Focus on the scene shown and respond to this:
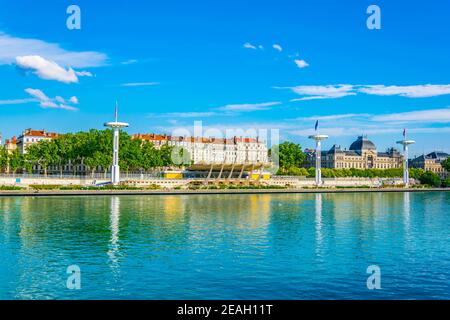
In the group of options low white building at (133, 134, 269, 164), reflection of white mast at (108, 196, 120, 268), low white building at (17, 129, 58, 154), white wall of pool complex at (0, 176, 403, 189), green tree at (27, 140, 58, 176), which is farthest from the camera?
low white building at (133, 134, 269, 164)

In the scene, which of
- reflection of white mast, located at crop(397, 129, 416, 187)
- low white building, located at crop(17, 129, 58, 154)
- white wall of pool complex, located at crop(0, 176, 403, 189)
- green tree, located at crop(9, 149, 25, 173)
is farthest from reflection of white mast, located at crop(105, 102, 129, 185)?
reflection of white mast, located at crop(397, 129, 416, 187)

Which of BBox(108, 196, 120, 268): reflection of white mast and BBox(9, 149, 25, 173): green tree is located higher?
BBox(9, 149, 25, 173): green tree

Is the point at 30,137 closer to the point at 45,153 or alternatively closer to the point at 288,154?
the point at 45,153

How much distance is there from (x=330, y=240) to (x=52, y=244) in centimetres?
1732

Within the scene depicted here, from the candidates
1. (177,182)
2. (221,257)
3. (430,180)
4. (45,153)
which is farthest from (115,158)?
(430,180)

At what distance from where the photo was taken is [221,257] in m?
29.1

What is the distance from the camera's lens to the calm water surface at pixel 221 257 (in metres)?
22.2

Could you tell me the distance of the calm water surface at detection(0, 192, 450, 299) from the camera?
72.9 ft

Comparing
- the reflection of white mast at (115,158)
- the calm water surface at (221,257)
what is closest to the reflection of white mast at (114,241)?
the calm water surface at (221,257)

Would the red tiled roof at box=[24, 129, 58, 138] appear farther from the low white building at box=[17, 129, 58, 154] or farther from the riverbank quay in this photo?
the riverbank quay

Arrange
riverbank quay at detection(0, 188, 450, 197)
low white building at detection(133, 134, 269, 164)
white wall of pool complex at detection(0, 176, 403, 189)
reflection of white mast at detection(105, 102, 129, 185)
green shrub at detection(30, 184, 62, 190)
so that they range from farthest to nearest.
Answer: low white building at detection(133, 134, 269, 164)
reflection of white mast at detection(105, 102, 129, 185)
white wall of pool complex at detection(0, 176, 403, 189)
green shrub at detection(30, 184, 62, 190)
riverbank quay at detection(0, 188, 450, 197)

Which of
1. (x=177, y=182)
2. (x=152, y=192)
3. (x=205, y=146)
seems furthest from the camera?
(x=205, y=146)

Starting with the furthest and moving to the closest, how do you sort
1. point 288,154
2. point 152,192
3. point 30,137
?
1. point 30,137
2. point 288,154
3. point 152,192

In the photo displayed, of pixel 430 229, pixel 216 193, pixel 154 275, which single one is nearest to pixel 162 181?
pixel 216 193
